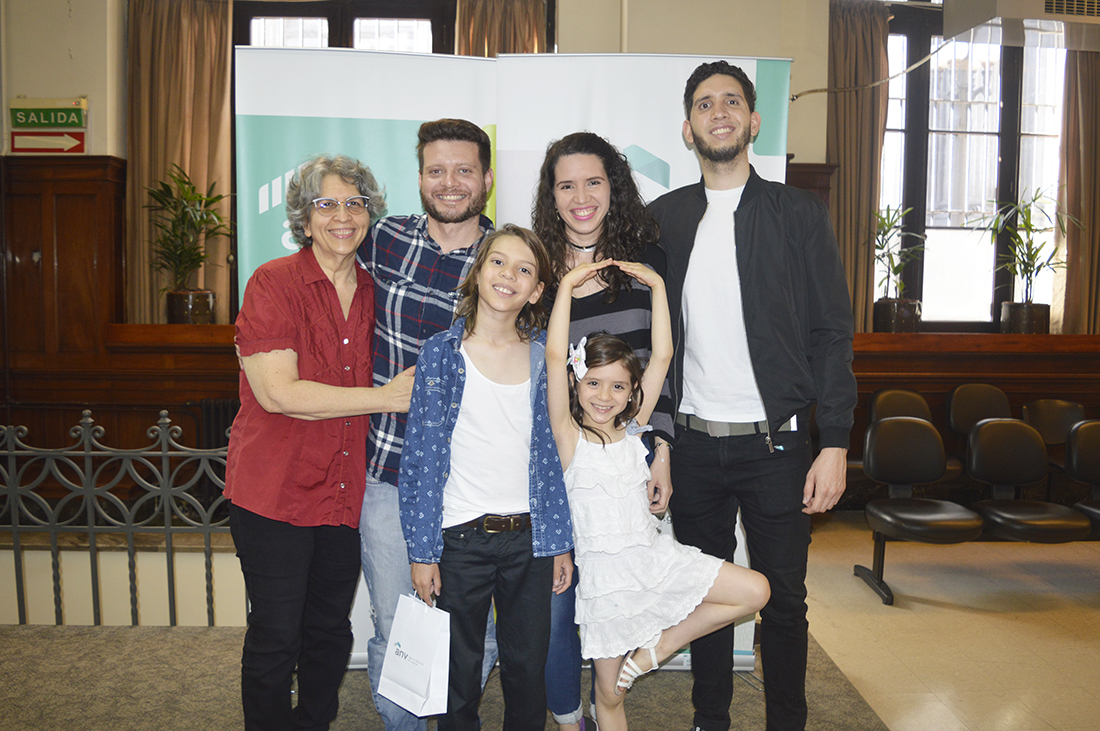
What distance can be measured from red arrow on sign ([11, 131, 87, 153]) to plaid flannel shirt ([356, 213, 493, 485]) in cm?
453

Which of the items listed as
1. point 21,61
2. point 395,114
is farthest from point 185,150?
point 395,114

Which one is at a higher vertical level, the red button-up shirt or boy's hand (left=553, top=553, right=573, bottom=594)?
the red button-up shirt

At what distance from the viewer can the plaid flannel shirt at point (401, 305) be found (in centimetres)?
182

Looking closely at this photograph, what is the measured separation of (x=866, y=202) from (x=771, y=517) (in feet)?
15.0

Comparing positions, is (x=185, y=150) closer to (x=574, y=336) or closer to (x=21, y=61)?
(x=21, y=61)

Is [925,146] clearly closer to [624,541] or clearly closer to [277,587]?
[624,541]

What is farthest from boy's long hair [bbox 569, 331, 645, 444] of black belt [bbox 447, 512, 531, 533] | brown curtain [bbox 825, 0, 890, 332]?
brown curtain [bbox 825, 0, 890, 332]

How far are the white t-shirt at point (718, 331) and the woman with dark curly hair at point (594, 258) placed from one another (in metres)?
0.10

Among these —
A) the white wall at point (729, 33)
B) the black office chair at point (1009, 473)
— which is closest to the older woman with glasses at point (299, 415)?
the black office chair at point (1009, 473)

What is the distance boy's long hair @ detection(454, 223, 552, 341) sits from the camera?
1.73 metres

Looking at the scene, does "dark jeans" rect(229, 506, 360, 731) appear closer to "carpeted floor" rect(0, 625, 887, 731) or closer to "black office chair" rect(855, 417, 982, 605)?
"carpeted floor" rect(0, 625, 887, 731)

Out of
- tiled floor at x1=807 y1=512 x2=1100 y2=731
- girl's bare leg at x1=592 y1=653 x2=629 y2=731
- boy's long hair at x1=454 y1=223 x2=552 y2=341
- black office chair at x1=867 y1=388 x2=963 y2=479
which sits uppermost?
boy's long hair at x1=454 y1=223 x2=552 y2=341

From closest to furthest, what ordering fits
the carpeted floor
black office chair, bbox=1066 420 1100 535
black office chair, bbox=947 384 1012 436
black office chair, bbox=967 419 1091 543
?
the carpeted floor, black office chair, bbox=967 419 1091 543, black office chair, bbox=1066 420 1100 535, black office chair, bbox=947 384 1012 436

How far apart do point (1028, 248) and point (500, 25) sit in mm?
4384
